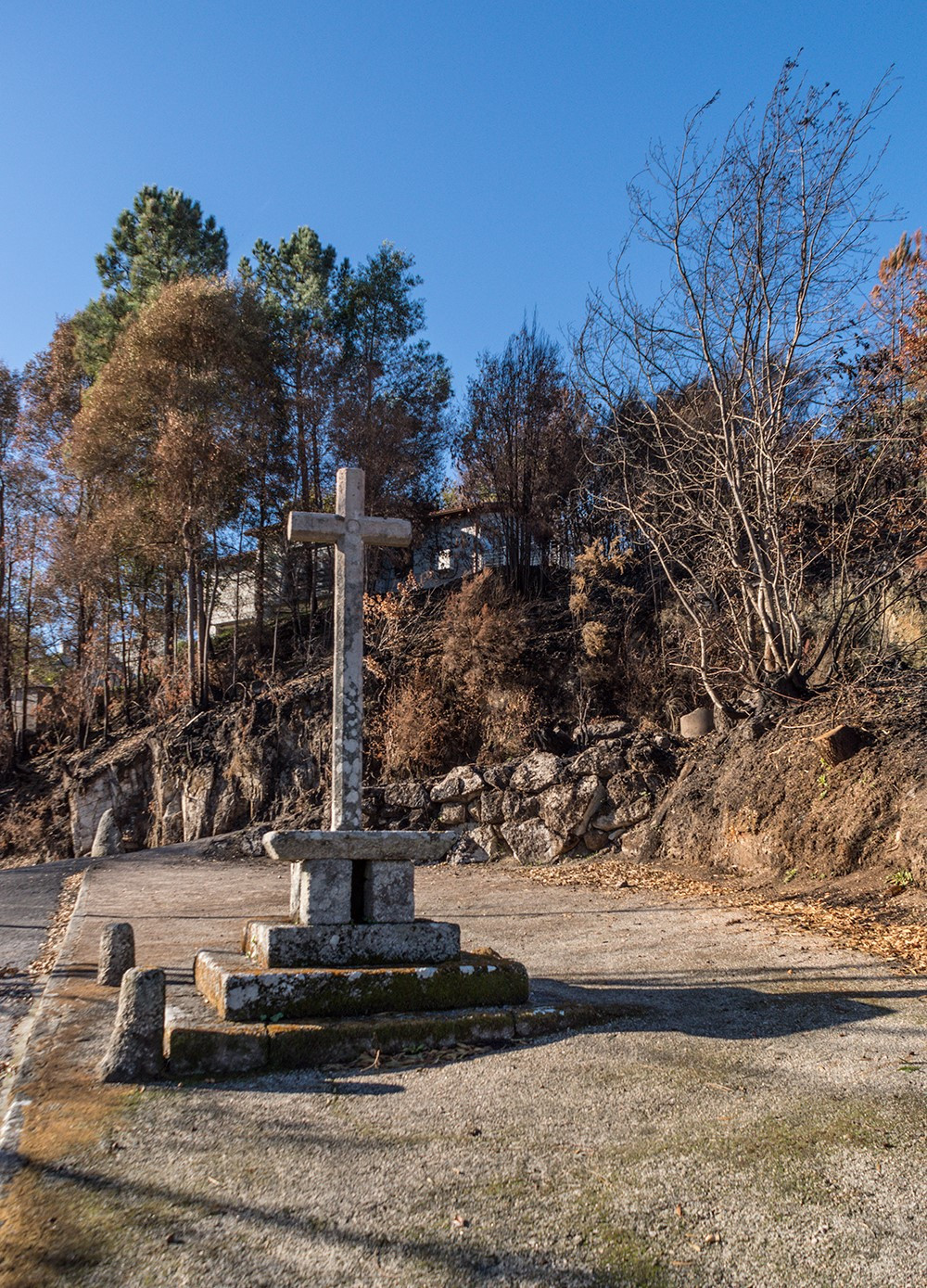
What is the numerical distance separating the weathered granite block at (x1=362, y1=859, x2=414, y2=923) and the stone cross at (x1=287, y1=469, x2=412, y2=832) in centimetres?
38

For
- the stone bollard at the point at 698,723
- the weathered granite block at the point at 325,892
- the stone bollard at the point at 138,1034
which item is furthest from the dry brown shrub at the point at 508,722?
the stone bollard at the point at 138,1034

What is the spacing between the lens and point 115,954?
6.77 m

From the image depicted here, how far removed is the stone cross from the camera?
616 centimetres

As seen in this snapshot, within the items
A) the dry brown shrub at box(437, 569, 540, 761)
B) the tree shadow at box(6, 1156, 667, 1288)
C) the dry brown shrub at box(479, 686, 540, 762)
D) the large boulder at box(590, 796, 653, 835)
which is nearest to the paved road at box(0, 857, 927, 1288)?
the tree shadow at box(6, 1156, 667, 1288)

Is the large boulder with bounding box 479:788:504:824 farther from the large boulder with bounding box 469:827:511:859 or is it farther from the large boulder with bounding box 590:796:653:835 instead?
the large boulder with bounding box 590:796:653:835

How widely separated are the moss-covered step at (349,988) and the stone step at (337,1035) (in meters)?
0.08

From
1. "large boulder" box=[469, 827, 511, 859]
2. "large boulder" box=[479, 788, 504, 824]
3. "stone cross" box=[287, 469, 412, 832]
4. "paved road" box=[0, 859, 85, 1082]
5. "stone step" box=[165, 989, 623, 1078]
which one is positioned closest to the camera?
"stone step" box=[165, 989, 623, 1078]

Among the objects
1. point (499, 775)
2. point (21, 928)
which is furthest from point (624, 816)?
point (21, 928)

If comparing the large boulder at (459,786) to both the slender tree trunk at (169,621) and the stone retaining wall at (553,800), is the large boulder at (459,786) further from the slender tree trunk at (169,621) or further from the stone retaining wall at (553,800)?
the slender tree trunk at (169,621)

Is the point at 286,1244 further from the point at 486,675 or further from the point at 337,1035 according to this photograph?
the point at 486,675

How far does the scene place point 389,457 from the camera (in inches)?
899

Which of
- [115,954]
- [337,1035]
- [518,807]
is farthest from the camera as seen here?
[518,807]

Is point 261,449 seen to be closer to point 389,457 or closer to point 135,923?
point 389,457

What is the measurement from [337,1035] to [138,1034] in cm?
106
